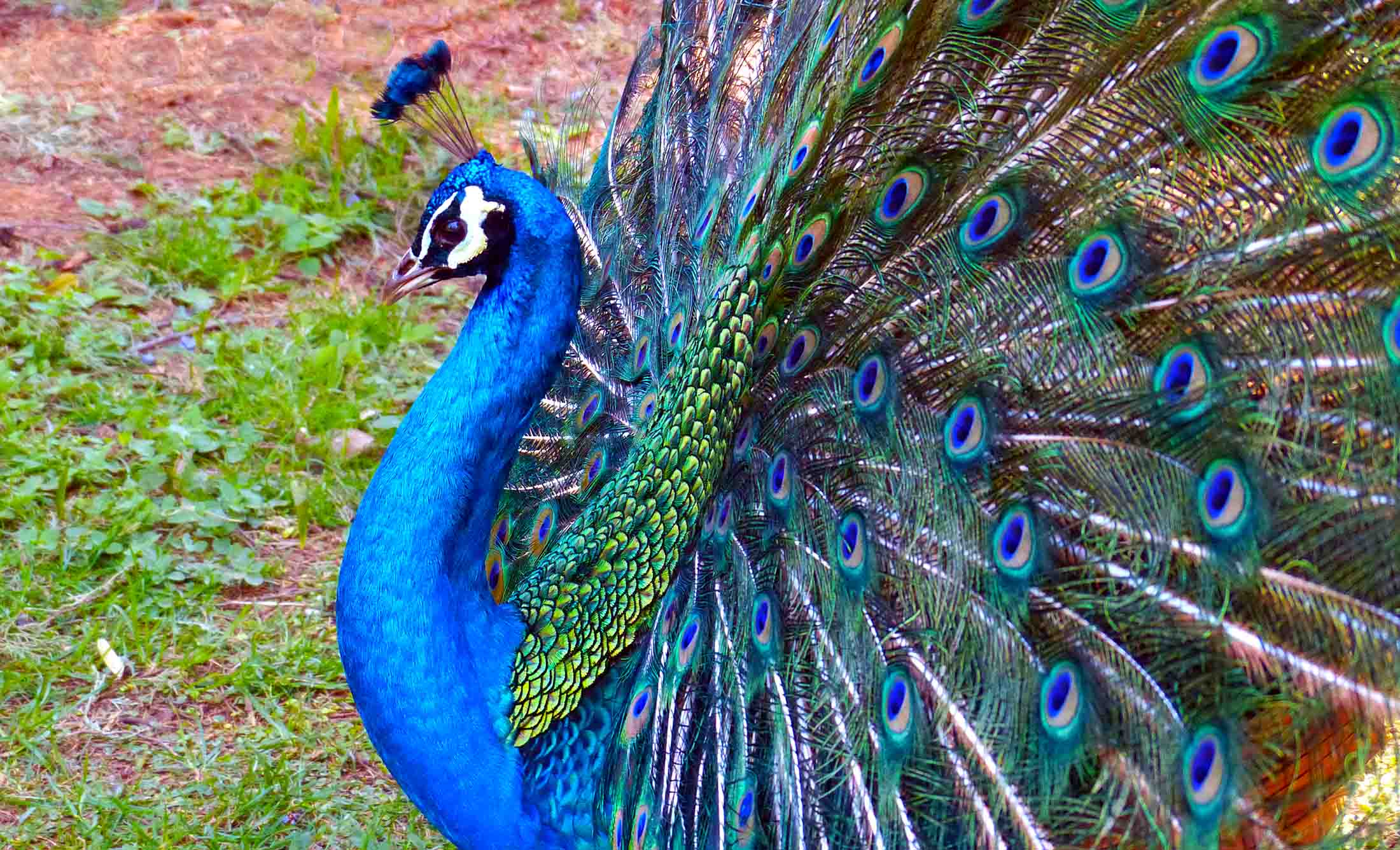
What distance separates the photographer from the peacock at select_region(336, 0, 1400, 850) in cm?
155

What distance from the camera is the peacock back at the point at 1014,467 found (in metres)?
1.55

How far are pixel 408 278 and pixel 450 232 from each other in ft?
0.35

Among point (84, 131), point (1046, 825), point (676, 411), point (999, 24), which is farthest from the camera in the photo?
point (84, 131)

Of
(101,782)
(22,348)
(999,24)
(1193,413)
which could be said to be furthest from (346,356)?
(1193,413)

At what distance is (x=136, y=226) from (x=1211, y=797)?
11.3 ft

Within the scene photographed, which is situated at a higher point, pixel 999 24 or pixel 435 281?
pixel 999 24

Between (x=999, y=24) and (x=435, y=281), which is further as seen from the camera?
(x=435, y=281)

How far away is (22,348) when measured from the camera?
11.8ft

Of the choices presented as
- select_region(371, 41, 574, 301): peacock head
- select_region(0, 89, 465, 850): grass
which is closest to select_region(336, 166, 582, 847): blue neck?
select_region(371, 41, 574, 301): peacock head

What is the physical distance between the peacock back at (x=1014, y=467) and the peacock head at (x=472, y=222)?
309 mm

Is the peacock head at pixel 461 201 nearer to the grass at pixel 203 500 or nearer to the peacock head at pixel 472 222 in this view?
the peacock head at pixel 472 222

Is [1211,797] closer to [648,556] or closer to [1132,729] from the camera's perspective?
[1132,729]

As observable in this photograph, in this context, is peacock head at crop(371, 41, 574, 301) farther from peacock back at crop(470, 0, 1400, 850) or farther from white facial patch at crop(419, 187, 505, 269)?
peacock back at crop(470, 0, 1400, 850)

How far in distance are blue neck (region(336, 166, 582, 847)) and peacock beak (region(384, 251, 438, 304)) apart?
0.31 ft
